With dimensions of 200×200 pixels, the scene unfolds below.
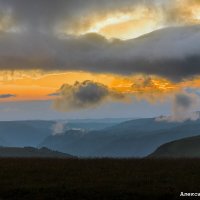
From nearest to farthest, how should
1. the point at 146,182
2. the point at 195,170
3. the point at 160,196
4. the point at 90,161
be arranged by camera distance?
1. the point at 160,196
2. the point at 146,182
3. the point at 195,170
4. the point at 90,161

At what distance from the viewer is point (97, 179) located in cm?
3472

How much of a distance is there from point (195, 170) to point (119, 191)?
12567mm

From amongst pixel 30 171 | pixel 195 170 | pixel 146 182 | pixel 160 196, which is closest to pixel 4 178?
pixel 30 171

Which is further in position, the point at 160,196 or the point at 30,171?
the point at 30,171

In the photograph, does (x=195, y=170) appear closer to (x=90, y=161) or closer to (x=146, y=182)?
(x=146, y=182)

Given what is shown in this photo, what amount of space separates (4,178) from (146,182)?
1239cm

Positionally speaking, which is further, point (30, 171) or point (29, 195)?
point (30, 171)

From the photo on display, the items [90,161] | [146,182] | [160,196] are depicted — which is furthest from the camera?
[90,161]

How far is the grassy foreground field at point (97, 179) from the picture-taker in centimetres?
2920

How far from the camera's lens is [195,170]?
39594mm

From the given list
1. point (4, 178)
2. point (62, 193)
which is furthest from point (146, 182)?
point (4, 178)

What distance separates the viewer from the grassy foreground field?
2920 cm

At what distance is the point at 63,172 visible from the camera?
39.9 metres

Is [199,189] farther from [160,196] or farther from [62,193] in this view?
[62,193]
